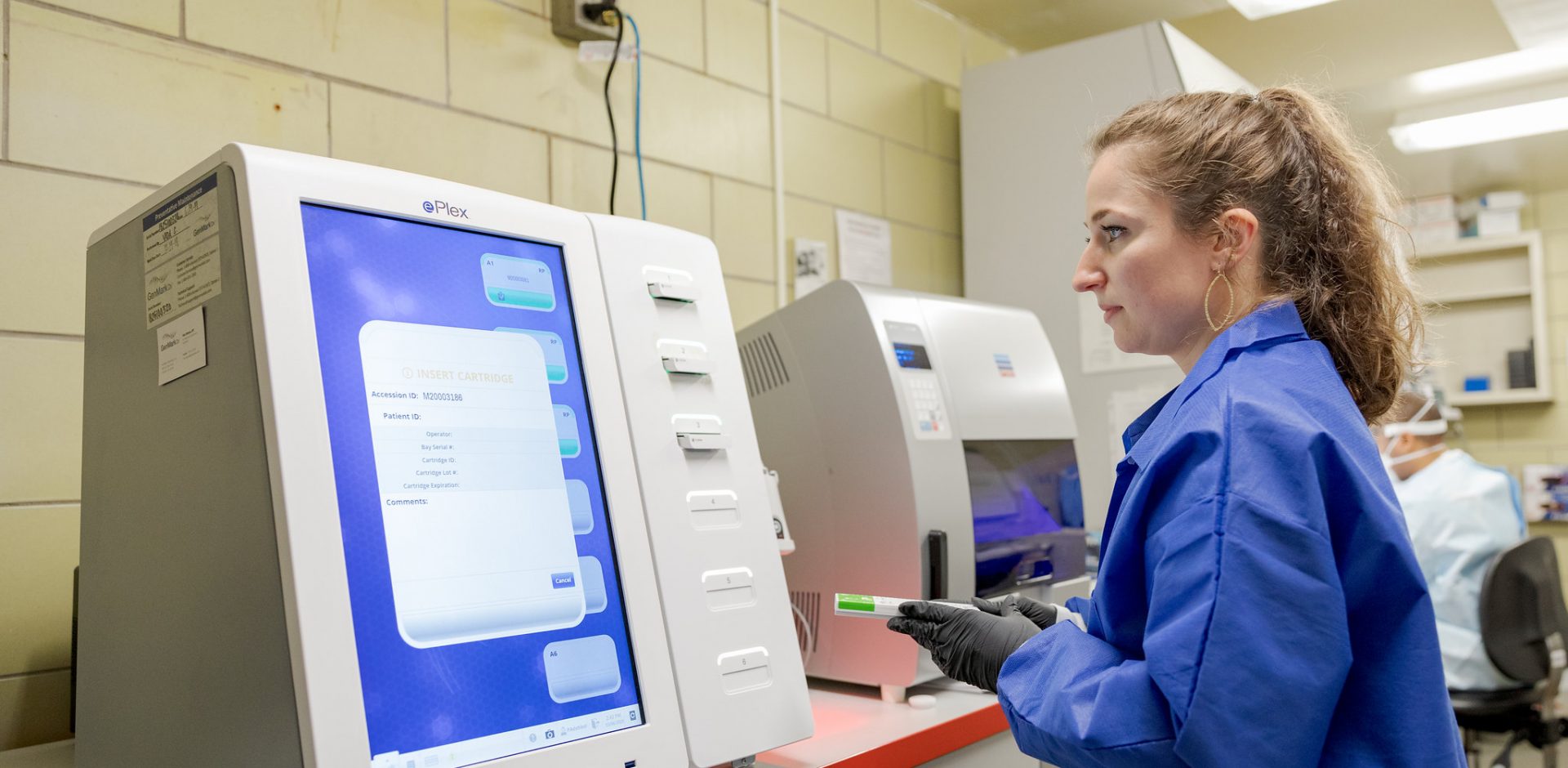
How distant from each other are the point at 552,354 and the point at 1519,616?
314cm

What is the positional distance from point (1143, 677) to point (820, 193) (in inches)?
66.6

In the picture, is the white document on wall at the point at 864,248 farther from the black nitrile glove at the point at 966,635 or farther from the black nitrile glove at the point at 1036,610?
the black nitrile glove at the point at 966,635

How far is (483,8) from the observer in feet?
5.57

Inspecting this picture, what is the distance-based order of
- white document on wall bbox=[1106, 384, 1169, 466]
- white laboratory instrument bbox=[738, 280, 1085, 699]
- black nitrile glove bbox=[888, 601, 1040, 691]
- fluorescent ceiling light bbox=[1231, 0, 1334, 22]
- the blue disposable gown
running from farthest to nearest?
fluorescent ceiling light bbox=[1231, 0, 1334, 22] < white document on wall bbox=[1106, 384, 1169, 466] < white laboratory instrument bbox=[738, 280, 1085, 699] < black nitrile glove bbox=[888, 601, 1040, 691] < the blue disposable gown

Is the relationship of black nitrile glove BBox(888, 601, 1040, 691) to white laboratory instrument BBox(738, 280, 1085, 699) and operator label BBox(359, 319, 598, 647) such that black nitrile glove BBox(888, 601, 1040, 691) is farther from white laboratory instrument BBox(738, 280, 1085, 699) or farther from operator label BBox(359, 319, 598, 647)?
operator label BBox(359, 319, 598, 647)

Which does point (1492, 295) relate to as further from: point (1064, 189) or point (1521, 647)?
point (1064, 189)

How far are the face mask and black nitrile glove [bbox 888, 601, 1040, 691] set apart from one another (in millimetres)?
3092

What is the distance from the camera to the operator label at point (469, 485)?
842mm

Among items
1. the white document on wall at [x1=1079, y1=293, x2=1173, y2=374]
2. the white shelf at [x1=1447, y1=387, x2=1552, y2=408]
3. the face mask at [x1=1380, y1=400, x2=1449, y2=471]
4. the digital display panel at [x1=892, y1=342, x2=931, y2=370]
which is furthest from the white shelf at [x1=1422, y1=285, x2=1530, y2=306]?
the digital display panel at [x1=892, y1=342, x2=931, y2=370]

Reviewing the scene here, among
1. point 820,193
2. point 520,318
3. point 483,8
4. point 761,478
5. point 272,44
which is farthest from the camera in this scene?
point 820,193

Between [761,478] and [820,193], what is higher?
[820,193]

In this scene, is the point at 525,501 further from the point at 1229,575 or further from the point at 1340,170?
the point at 1340,170

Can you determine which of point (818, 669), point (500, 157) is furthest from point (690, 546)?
point (500, 157)

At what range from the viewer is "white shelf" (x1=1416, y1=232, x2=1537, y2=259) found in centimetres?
507
